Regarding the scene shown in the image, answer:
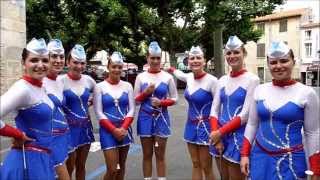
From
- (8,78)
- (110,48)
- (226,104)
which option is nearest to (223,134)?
(226,104)

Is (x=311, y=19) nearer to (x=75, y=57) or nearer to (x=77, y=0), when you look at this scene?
(x=77, y=0)

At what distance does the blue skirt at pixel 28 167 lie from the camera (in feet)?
13.9

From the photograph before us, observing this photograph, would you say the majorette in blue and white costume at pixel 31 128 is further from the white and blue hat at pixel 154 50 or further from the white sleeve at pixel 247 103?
the white and blue hat at pixel 154 50

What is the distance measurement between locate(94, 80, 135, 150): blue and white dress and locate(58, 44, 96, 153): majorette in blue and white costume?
0.48 feet

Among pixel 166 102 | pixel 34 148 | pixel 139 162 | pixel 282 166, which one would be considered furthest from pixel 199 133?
pixel 139 162

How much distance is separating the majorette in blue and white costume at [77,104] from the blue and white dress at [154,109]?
844mm

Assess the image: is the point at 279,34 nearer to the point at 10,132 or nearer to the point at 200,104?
the point at 200,104

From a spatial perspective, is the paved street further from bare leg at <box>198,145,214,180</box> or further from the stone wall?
bare leg at <box>198,145,214,180</box>

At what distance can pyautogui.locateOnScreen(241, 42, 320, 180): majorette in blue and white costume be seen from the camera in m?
4.20

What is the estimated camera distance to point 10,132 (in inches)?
162

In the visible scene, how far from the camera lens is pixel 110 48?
3394cm

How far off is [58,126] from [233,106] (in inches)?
74.0

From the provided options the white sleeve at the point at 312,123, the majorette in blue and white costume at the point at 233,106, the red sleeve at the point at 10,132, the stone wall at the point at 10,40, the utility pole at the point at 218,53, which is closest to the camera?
the red sleeve at the point at 10,132

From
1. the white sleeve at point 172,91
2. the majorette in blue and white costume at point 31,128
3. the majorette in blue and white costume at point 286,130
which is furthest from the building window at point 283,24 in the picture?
the majorette in blue and white costume at point 31,128
